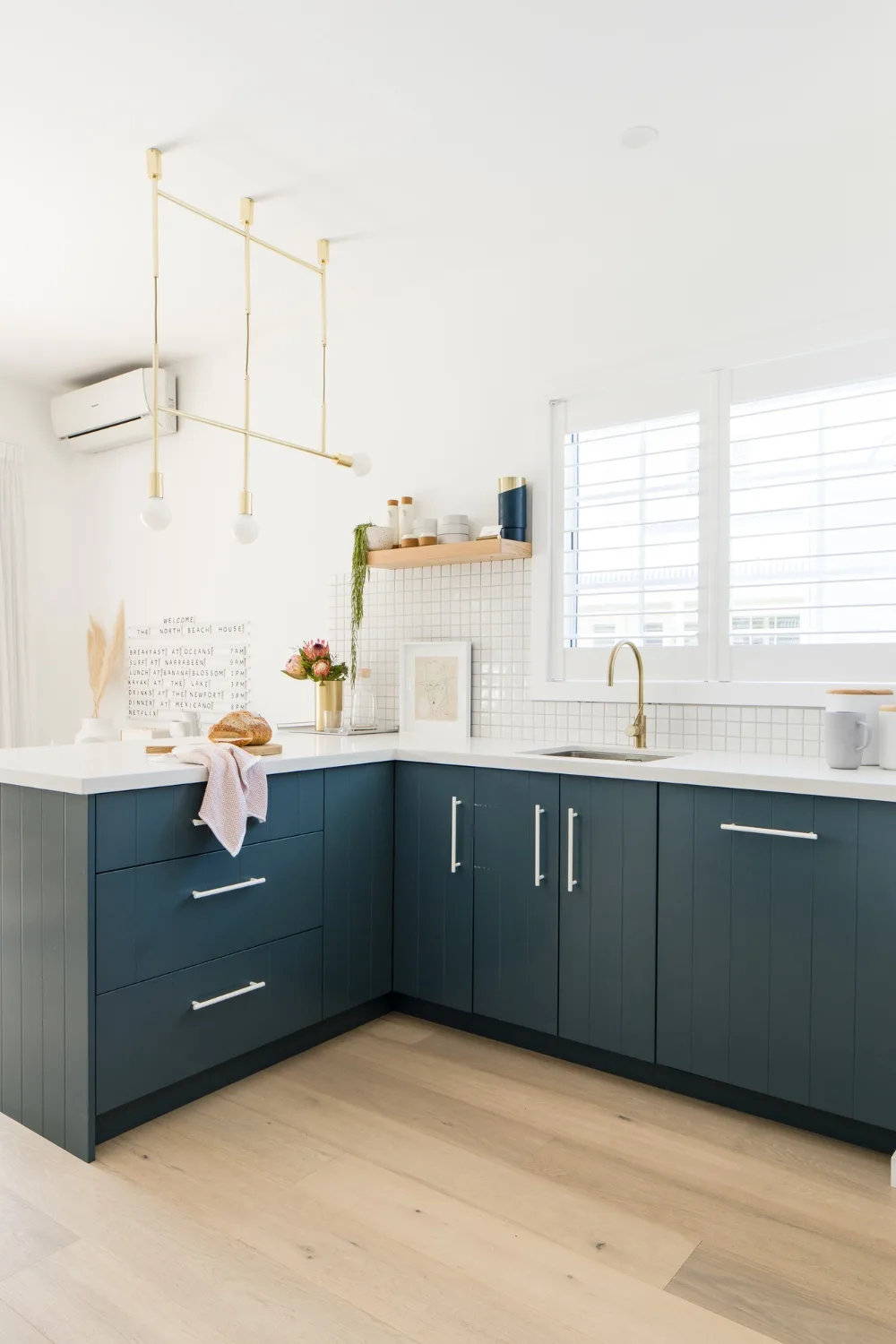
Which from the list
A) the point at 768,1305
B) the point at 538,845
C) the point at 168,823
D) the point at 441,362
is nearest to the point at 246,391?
the point at 441,362

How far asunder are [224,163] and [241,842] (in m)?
1.99

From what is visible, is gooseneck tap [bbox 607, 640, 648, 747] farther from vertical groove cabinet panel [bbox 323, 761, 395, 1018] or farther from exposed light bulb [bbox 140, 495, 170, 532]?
exposed light bulb [bbox 140, 495, 170, 532]

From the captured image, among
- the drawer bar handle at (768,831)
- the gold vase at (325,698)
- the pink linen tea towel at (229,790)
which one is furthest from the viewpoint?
the gold vase at (325,698)

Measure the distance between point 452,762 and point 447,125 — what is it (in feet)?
5.91

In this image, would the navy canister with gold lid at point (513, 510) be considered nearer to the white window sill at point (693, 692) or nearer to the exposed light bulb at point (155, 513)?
the white window sill at point (693, 692)

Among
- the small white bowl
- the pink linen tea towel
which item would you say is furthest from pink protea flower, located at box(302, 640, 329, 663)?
the pink linen tea towel

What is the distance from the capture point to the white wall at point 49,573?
187 inches

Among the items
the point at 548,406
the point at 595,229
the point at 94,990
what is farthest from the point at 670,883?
the point at 595,229

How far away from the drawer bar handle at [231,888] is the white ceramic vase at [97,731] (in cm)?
235

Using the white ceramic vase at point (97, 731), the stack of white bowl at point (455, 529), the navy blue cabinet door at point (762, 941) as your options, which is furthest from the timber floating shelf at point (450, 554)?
the white ceramic vase at point (97, 731)

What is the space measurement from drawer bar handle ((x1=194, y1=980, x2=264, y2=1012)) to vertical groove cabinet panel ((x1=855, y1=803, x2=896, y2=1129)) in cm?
149

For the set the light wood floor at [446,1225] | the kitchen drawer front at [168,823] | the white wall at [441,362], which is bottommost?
the light wood floor at [446,1225]

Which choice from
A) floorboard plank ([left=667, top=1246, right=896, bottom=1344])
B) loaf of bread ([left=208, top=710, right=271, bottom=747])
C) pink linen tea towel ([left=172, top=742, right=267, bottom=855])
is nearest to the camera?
floorboard plank ([left=667, top=1246, right=896, bottom=1344])

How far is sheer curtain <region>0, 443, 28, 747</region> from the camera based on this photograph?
Result: 4.59 m
